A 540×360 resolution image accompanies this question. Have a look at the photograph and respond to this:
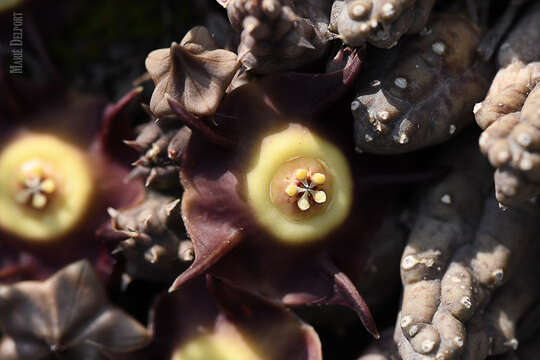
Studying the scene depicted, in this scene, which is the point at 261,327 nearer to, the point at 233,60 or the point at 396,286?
the point at 396,286

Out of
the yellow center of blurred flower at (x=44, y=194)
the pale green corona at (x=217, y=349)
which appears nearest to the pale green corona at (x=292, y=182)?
the pale green corona at (x=217, y=349)

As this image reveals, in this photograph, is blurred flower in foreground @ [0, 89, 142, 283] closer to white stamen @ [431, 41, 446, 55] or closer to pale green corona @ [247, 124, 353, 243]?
pale green corona @ [247, 124, 353, 243]

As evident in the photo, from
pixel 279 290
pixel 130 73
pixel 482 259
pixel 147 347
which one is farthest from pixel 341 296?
pixel 130 73

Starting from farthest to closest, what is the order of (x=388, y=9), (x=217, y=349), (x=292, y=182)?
(x=217, y=349)
(x=292, y=182)
(x=388, y=9)

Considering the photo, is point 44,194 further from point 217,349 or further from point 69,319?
point 217,349

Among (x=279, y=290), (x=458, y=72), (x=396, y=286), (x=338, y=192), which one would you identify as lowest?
(x=396, y=286)

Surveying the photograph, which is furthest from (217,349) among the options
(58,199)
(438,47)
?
(438,47)
